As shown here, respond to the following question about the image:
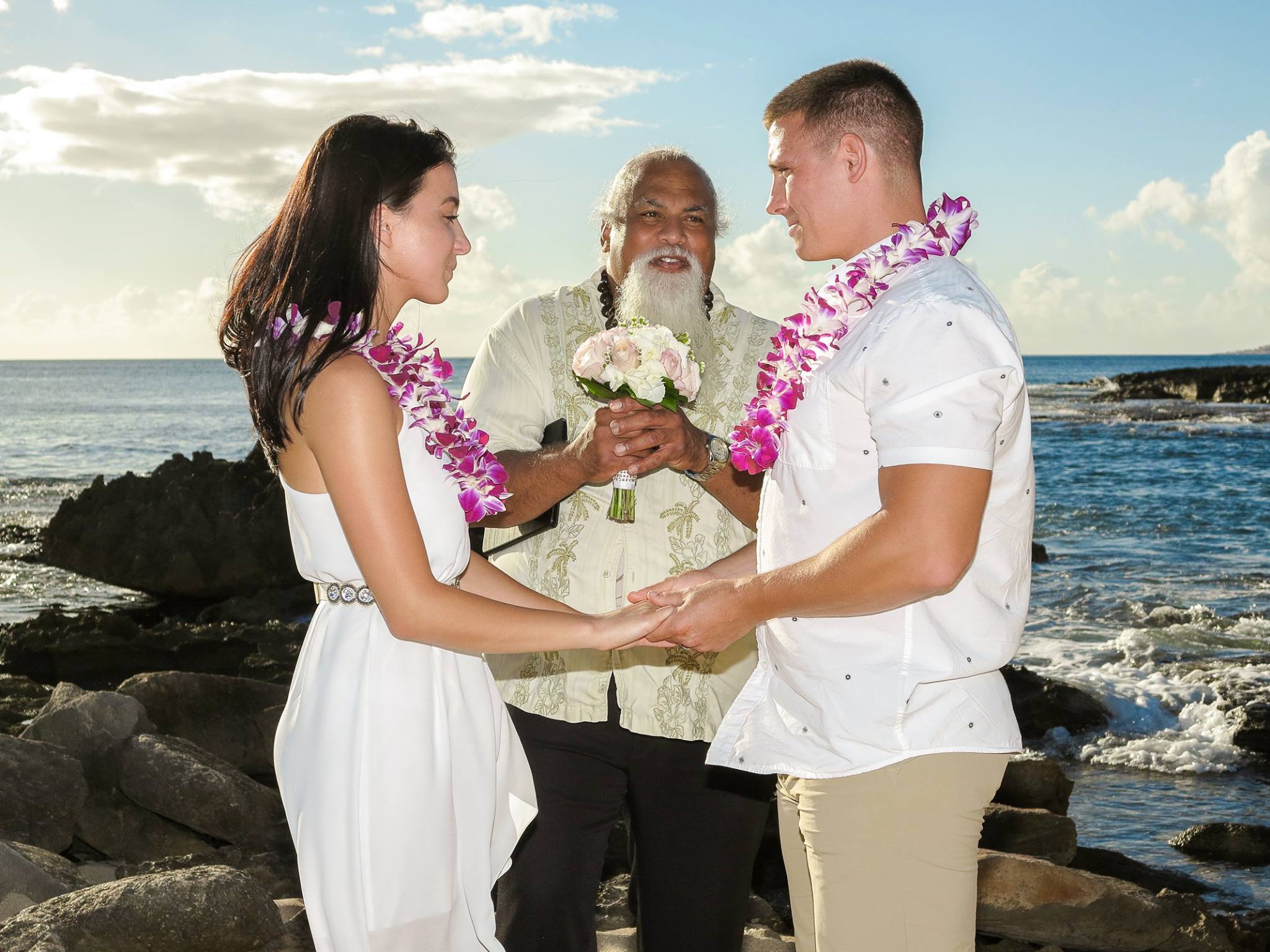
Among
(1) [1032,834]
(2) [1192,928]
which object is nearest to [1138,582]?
(1) [1032,834]

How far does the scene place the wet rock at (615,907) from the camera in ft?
20.1

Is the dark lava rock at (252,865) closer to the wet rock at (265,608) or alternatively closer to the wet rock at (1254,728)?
the wet rock at (1254,728)

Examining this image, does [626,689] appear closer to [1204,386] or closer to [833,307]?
[833,307]

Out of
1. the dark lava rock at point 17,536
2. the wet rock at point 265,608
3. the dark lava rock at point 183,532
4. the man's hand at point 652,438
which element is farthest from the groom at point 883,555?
the dark lava rock at point 17,536

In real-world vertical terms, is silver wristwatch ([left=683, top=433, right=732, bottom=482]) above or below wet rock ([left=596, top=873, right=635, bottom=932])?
above

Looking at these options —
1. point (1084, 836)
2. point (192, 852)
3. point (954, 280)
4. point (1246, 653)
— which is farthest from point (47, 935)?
point (1246, 653)

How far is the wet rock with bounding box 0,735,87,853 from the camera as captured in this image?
6.77 m

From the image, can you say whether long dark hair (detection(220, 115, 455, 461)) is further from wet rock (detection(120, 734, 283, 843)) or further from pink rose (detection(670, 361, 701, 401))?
wet rock (detection(120, 734, 283, 843))

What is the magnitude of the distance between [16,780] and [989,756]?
6.09m

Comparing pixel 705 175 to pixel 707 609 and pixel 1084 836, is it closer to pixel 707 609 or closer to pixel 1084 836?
pixel 707 609

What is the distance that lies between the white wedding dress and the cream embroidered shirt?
0.83 meters

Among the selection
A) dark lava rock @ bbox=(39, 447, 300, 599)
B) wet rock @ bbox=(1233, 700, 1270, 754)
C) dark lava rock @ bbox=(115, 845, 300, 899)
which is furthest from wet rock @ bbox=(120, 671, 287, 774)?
dark lava rock @ bbox=(39, 447, 300, 599)

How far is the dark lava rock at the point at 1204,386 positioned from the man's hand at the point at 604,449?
57.1 meters

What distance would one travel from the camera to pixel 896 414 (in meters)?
2.43
